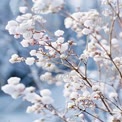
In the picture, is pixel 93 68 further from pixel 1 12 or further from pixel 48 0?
pixel 48 0

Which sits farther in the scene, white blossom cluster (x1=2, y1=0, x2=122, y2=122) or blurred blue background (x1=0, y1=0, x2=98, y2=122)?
blurred blue background (x1=0, y1=0, x2=98, y2=122)

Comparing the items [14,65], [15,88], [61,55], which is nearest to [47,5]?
[61,55]

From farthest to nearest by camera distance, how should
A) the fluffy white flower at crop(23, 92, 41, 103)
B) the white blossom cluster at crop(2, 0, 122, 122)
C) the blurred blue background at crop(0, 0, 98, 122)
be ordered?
the blurred blue background at crop(0, 0, 98, 122), the white blossom cluster at crop(2, 0, 122, 122), the fluffy white flower at crop(23, 92, 41, 103)

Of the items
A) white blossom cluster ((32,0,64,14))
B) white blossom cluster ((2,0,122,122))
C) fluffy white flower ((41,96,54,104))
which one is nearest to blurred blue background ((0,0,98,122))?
white blossom cluster ((2,0,122,122))

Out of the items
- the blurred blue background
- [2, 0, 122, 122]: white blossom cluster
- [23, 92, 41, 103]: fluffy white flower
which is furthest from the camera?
the blurred blue background

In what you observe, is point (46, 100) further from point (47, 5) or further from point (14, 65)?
point (14, 65)

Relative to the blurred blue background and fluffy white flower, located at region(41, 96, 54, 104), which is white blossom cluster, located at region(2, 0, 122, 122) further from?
the blurred blue background

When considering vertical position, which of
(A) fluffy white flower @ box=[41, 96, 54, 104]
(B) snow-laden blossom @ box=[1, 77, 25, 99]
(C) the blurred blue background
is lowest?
(A) fluffy white flower @ box=[41, 96, 54, 104]

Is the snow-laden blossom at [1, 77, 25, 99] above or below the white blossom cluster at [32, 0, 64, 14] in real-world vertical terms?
below

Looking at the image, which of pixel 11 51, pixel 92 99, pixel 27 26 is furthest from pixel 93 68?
pixel 27 26
